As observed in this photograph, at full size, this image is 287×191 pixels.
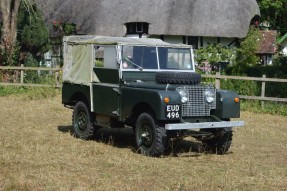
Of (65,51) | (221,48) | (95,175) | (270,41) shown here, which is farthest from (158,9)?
(95,175)

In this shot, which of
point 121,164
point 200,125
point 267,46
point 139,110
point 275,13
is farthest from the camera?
point 275,13

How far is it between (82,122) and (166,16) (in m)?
23.2

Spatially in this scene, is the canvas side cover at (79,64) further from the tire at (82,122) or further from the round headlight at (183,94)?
the round headlight at (183,94)

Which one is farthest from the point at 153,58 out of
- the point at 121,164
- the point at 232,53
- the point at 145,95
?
the point at 232,53

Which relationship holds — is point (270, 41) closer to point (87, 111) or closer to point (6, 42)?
point (6, 42)

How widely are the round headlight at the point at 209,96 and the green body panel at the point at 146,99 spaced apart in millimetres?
691

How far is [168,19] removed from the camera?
115 ft

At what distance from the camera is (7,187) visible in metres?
7.69

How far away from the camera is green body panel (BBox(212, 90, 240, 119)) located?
1088 centimetres

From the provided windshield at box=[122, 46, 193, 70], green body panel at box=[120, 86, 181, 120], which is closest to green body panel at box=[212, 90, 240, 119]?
green body panel at box=[120, 86, 181, 120]

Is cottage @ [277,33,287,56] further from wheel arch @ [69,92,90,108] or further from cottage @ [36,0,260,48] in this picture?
wheel arch @ [69,92,90,108]

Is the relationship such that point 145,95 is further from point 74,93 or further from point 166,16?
point 166,16

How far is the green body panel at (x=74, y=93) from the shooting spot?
12484 mm

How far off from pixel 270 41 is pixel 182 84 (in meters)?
30.5
